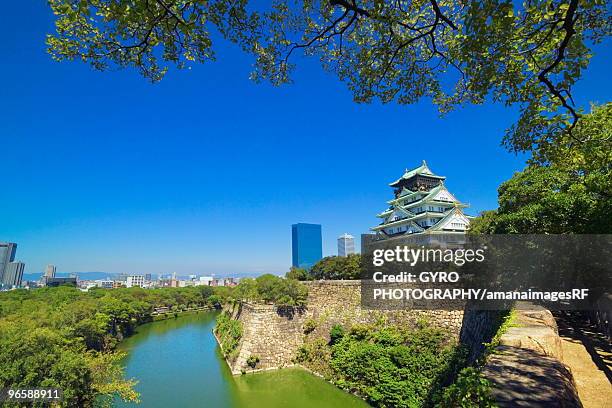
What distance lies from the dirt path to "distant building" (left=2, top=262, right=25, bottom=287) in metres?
149

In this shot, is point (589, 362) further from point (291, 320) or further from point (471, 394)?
point (291, 320)

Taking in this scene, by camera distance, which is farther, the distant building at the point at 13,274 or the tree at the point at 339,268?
the distant building at the point at 13,274

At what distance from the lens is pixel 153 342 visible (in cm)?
2066

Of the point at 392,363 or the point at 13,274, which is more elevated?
the point at 13,274

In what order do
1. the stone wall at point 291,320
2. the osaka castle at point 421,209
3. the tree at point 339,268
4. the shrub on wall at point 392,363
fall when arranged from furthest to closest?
the osaka castle at point 421,209 < the tree at point 339,268 < the stone wall at point 291,320 < the shrub on wall at point 392,363

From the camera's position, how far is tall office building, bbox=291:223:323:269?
538 feet

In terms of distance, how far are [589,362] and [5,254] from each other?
15252 centimetres

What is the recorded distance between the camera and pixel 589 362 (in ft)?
14.8

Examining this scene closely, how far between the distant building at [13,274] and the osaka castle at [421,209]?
452ft

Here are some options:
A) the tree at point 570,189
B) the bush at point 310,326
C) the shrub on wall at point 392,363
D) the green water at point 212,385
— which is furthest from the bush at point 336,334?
the tree at point 570,189

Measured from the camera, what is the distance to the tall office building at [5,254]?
10675 centimetres

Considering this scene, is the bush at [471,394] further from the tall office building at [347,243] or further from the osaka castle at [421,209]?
the tall office building at [347,243]

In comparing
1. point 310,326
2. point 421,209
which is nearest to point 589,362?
point 310,326

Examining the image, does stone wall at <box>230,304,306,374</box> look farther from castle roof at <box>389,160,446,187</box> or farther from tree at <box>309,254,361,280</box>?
castle roof at <box>389,160,446,187</box>
